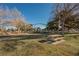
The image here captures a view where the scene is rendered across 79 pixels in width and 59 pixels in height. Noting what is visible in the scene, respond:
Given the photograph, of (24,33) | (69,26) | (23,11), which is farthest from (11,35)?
(69,26)

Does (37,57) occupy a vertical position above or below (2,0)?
below

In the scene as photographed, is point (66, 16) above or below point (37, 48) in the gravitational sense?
above

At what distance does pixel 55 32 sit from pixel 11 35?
480 millimetres

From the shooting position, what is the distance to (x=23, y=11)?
2375 mm

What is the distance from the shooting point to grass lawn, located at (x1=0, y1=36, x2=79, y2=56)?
236 cm

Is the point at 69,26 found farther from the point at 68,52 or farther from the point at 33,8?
the point at 33,8

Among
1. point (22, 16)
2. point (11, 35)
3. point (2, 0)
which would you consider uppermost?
point (2, 0)

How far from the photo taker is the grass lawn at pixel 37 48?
236 cm

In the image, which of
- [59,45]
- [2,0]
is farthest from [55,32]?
[2,0]

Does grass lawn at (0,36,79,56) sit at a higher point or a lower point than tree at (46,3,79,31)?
lower

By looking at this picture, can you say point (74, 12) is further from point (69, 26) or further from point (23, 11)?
point (23, 11)

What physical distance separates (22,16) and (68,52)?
24.7 inches

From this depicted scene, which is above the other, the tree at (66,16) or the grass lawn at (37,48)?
the tree at (66,16)

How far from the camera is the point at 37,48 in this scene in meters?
2.37
